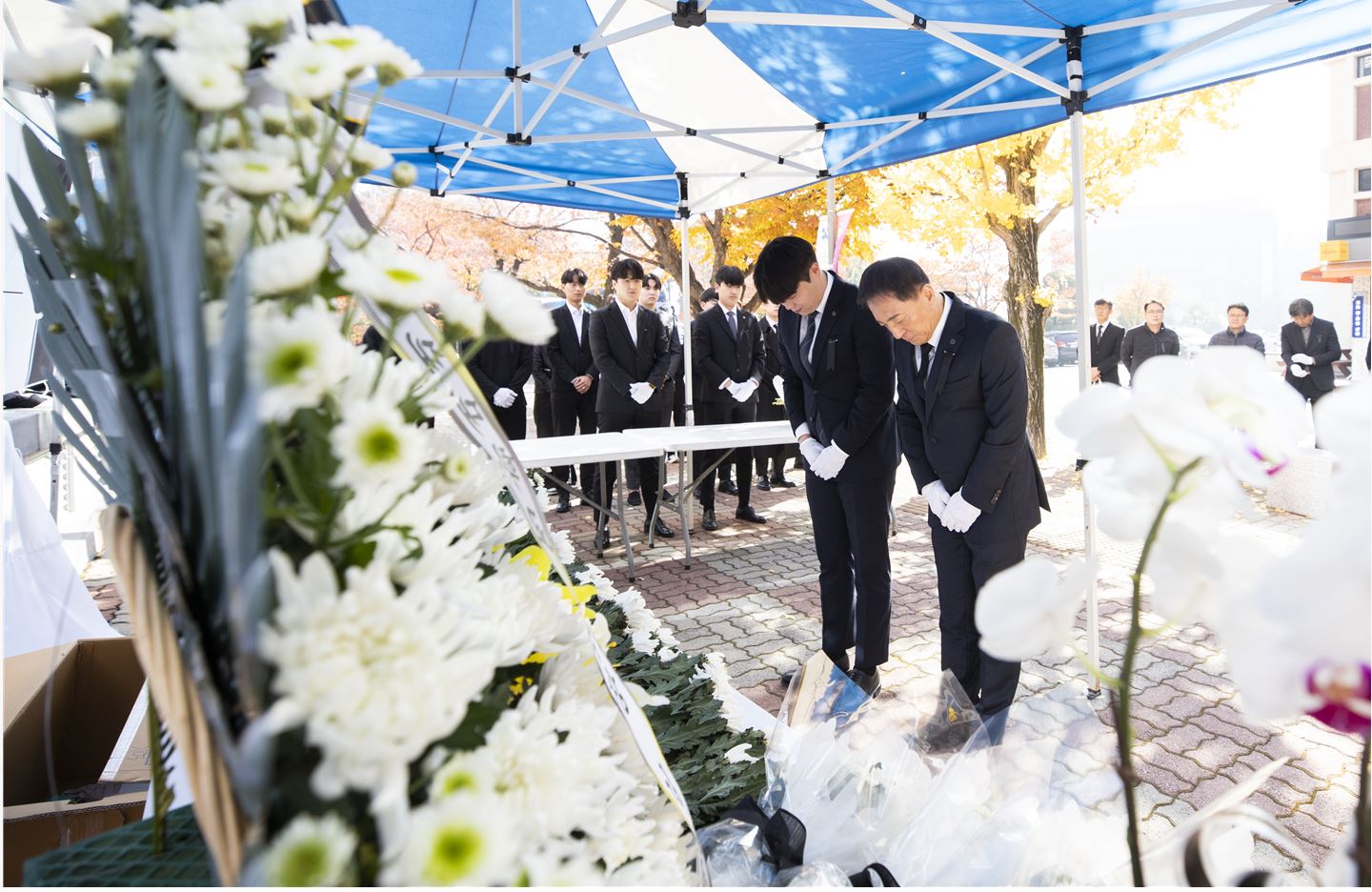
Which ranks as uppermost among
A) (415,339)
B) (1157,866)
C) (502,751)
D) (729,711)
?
(415,339)

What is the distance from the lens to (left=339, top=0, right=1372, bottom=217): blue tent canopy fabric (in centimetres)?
338

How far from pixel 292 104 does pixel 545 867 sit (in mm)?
529

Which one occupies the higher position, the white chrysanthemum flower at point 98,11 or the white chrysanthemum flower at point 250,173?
the white chrysanthemum flower at point 98,11

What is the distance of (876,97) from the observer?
16.1 ft

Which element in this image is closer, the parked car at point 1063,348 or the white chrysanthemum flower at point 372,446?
the white chrysanthemum flower at point 372,446

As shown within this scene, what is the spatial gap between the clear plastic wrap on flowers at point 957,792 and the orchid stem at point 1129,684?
386 mm

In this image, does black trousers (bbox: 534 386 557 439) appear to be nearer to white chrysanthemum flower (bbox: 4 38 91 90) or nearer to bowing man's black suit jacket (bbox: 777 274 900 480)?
bowing man's black suit jacket (bbox: 777 274 900 480)

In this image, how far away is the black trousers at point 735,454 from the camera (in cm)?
697

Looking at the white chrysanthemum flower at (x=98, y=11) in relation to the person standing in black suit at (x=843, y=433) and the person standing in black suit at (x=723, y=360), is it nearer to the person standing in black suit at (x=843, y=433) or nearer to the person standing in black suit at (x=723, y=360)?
the person standing in black suit at (x=843, y=433)

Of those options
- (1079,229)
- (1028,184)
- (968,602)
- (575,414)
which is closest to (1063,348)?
(1028,184)

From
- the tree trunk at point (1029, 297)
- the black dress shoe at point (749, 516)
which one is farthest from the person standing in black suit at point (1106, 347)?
the black dress shoe at point (749, 516)

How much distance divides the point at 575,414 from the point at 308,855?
7384mm

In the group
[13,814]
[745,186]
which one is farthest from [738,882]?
[745,186]

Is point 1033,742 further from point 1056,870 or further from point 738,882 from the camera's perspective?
point 738,882
